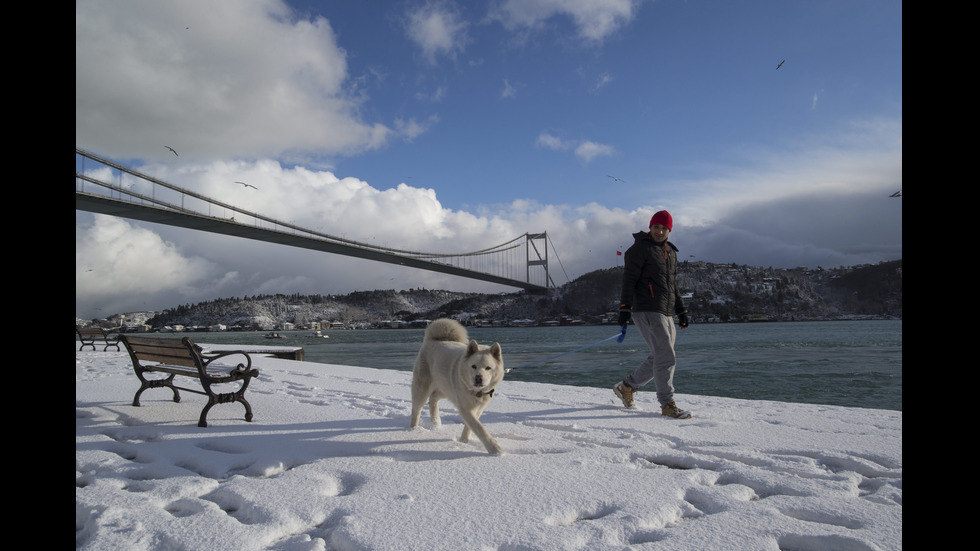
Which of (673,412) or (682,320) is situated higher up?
(682,320)

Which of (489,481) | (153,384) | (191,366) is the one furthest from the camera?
(153,384)

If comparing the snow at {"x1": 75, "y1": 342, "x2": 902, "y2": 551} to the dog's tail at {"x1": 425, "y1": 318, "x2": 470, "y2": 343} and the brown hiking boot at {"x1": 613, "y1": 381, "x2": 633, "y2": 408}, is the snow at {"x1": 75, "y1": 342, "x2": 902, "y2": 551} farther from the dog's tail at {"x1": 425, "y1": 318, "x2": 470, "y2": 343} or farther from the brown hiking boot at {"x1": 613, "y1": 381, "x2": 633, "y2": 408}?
the dog's tail at {"x1": 425, "y1": 318, "x2": 470, "y2": 343}

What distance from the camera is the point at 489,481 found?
2.09 meters

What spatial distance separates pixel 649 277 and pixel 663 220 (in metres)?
0.42

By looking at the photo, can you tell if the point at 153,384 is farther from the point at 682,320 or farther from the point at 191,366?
the point at 682,320

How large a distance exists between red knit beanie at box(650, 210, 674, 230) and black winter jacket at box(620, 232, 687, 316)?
0.11m

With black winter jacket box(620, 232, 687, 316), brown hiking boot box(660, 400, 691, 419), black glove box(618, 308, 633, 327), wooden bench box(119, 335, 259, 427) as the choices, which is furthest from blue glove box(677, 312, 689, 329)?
wooden bench box(119, 335, 259, 427)

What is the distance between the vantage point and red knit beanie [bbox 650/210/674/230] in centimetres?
357

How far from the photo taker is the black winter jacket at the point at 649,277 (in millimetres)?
3451

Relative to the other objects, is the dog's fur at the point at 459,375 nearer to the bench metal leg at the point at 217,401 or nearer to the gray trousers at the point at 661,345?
the bench metal leg at the point at 217,401

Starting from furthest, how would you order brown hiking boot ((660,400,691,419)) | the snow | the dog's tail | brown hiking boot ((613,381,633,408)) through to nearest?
brown hiking boot ((613,381,633,408)) < brown hiking boot ((660,400,691,419)) < the dog's tail < the snow

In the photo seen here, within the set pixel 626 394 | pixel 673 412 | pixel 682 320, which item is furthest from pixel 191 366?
pixel 682 320

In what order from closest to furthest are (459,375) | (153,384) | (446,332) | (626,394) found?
(459,375) < (446,332) < (153,384) < (626,394)

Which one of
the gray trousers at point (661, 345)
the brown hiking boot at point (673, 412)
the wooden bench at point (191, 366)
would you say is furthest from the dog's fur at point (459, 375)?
the brown hiking boot at point (673, 412)
